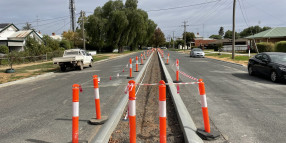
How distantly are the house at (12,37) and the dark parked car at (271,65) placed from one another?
36821 millimetres

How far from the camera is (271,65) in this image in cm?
1159

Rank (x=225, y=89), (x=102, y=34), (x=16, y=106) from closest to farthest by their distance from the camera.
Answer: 1. (x=16, y=106)
2. (x=225, y=89)
3. (x=102, y=34)

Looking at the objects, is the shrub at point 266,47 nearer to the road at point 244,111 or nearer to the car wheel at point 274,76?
the car wheel at point 274,76

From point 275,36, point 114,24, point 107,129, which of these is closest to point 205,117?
point 107,129

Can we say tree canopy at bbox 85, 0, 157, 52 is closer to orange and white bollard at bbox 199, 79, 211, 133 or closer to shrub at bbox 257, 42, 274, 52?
shrub at bbox 257, 42, 274, 52

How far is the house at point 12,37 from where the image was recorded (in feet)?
133

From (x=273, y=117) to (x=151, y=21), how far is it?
92.5 metres

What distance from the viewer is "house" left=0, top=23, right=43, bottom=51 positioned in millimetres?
40584

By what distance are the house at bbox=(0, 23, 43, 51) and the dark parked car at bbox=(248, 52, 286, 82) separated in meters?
36.8

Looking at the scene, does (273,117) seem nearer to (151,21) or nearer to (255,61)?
(255,61)

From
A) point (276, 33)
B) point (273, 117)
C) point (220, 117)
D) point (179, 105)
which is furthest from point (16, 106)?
point (276, 33)

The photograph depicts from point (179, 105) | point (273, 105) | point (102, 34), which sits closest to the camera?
point (179, 105)

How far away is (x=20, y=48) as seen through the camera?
44.4 meters

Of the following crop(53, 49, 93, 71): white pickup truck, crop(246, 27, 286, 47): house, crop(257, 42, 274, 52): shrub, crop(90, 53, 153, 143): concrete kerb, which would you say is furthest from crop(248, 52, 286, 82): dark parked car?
crop(246, 27, 286, 47): house
